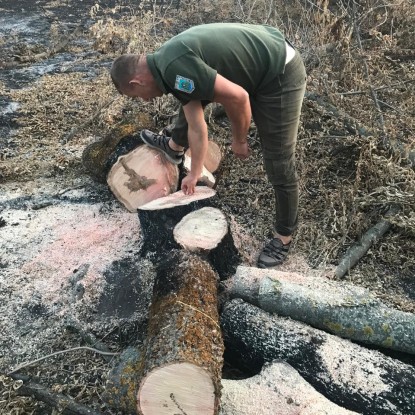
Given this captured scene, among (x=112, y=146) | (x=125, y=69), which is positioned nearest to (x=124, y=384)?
(x=125, y=69)

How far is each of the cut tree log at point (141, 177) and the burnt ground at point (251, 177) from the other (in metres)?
0.20

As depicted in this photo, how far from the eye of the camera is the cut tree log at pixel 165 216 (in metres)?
2.85

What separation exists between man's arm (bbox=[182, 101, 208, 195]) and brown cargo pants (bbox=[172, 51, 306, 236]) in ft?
1.27

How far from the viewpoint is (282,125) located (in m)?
2.69

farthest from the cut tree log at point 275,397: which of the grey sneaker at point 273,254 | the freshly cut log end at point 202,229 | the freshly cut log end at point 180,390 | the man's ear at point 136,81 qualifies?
the man's ear at point 136,81

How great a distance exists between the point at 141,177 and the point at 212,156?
0.57m

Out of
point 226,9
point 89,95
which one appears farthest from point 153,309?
point 226,9

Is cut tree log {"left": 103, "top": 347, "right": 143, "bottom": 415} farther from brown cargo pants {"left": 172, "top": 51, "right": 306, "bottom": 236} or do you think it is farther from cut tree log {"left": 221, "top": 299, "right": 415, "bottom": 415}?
brown cargo pants {"left": 172, "top": 51, "right": 306, "bottom": 236}

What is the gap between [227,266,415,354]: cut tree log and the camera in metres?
2.24

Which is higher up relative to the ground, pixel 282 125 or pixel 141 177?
pixel 282 125

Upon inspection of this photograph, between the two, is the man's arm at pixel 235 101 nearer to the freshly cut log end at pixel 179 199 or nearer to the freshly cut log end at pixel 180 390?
the freshly cut log end at pixel 179 199

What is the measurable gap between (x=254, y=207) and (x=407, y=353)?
155cm

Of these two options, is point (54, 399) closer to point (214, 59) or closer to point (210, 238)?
A: point (210, 238)

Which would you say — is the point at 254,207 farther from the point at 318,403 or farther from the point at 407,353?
the point at 318,403
